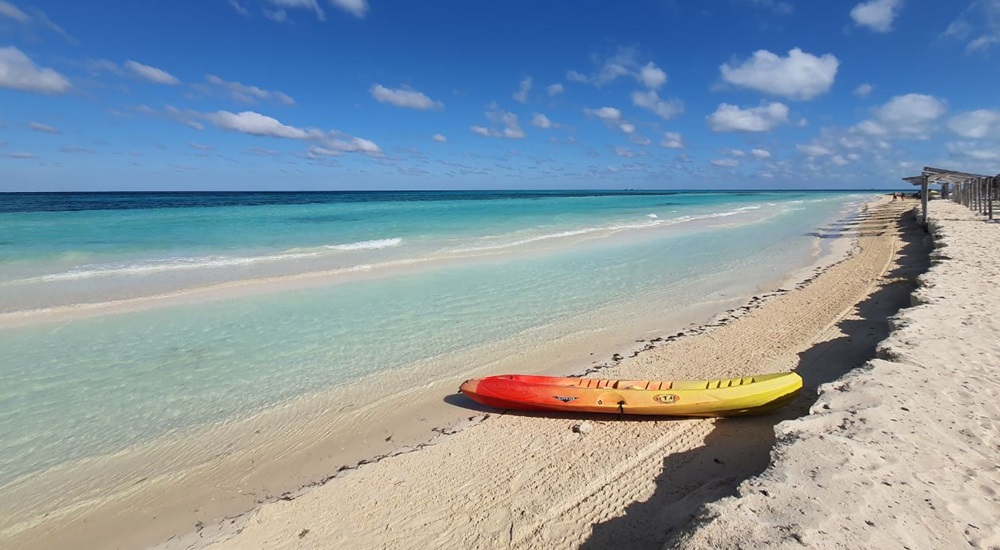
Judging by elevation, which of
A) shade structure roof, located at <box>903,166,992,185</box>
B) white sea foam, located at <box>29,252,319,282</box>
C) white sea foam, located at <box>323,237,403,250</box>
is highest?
shade structure roof, located at <box>903,166,992,185</box>

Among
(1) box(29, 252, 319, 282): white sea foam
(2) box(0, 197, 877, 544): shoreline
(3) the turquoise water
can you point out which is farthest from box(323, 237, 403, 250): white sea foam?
(2) box(0, 197, 877, 544): shoreline

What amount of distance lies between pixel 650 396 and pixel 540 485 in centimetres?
168

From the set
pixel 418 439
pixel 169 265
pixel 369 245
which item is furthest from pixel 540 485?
pixel 369 245

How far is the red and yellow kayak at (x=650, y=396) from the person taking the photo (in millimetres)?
4992

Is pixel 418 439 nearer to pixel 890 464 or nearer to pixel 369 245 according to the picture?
pixel 890 464

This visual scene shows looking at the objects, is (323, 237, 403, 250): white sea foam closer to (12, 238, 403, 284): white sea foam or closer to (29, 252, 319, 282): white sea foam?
(12, 238, 403, 284): white sea foam

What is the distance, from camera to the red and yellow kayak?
499cm

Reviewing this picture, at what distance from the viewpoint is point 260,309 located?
9.84 metres

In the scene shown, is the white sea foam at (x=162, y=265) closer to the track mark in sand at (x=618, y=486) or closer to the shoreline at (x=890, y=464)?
the track mark in sand at (x=618, y=486)

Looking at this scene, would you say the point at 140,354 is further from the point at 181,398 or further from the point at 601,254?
the point at 601,254

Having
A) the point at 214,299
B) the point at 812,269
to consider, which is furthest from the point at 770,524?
the point at 812,269

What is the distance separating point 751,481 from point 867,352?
4702 millimetres

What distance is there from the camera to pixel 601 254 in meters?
17.1

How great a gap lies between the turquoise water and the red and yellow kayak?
5.87ft
